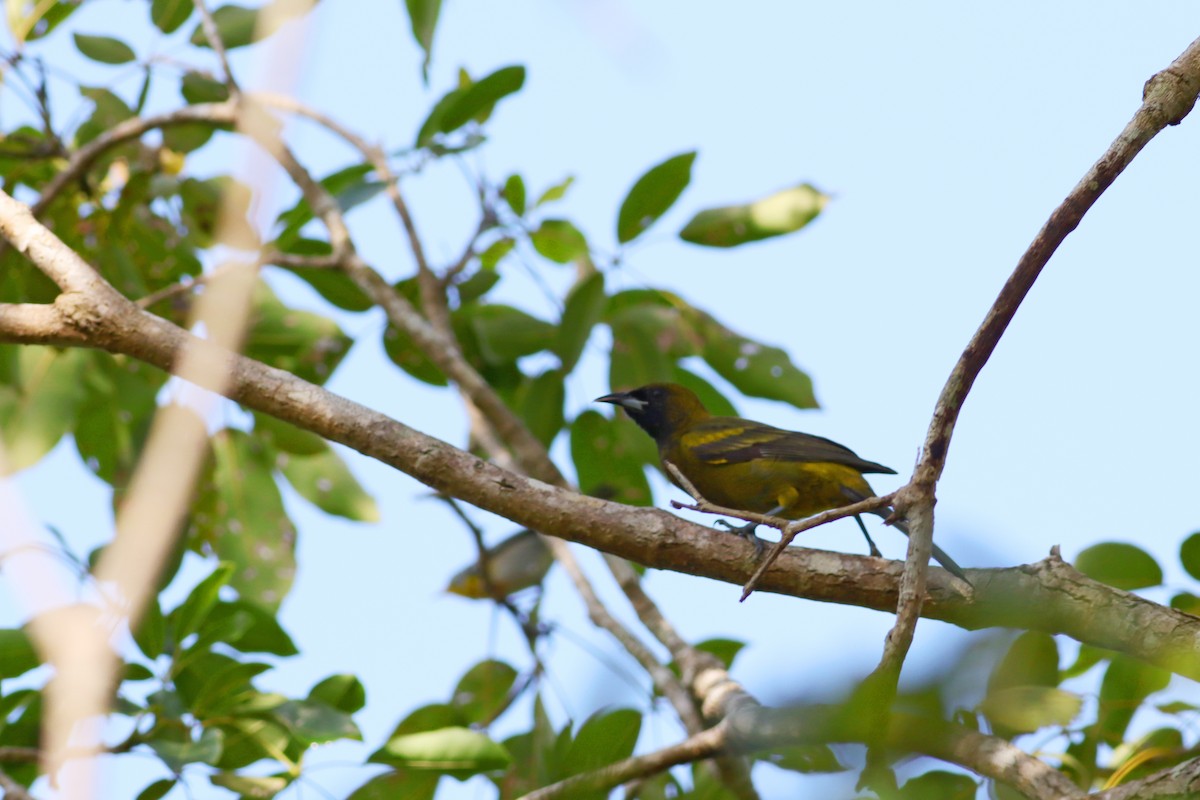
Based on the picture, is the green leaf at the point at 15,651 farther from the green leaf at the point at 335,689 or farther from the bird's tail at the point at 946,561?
the bird's tail at the point at 946,561

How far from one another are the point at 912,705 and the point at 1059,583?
6.83 feet

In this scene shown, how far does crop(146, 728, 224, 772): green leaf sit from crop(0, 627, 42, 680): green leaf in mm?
459

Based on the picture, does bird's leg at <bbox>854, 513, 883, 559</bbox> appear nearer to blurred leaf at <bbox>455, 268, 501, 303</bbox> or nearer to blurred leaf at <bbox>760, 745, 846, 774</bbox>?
blurred leaf at <bbox>455, 268, 501, 303</bbox>

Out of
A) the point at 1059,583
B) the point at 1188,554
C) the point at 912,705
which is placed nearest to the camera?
the point at 912,705

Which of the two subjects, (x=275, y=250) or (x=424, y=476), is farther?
(x=275, y=250)

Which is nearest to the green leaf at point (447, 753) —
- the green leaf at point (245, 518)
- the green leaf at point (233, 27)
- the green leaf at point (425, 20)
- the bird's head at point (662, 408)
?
the green leaf at point (245, 518)

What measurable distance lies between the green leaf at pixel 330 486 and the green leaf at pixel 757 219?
1996 millimetres

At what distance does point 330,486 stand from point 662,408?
1852 mm

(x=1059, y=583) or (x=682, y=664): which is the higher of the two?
(x=682, y=664)

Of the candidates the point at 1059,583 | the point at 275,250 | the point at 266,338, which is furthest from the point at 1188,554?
the point at 275,250

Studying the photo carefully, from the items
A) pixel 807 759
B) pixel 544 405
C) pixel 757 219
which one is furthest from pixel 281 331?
pixel 807 759

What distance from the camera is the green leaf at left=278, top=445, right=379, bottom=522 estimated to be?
223 inches

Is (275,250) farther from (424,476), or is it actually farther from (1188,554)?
(1188,554)

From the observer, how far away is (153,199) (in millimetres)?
6070
